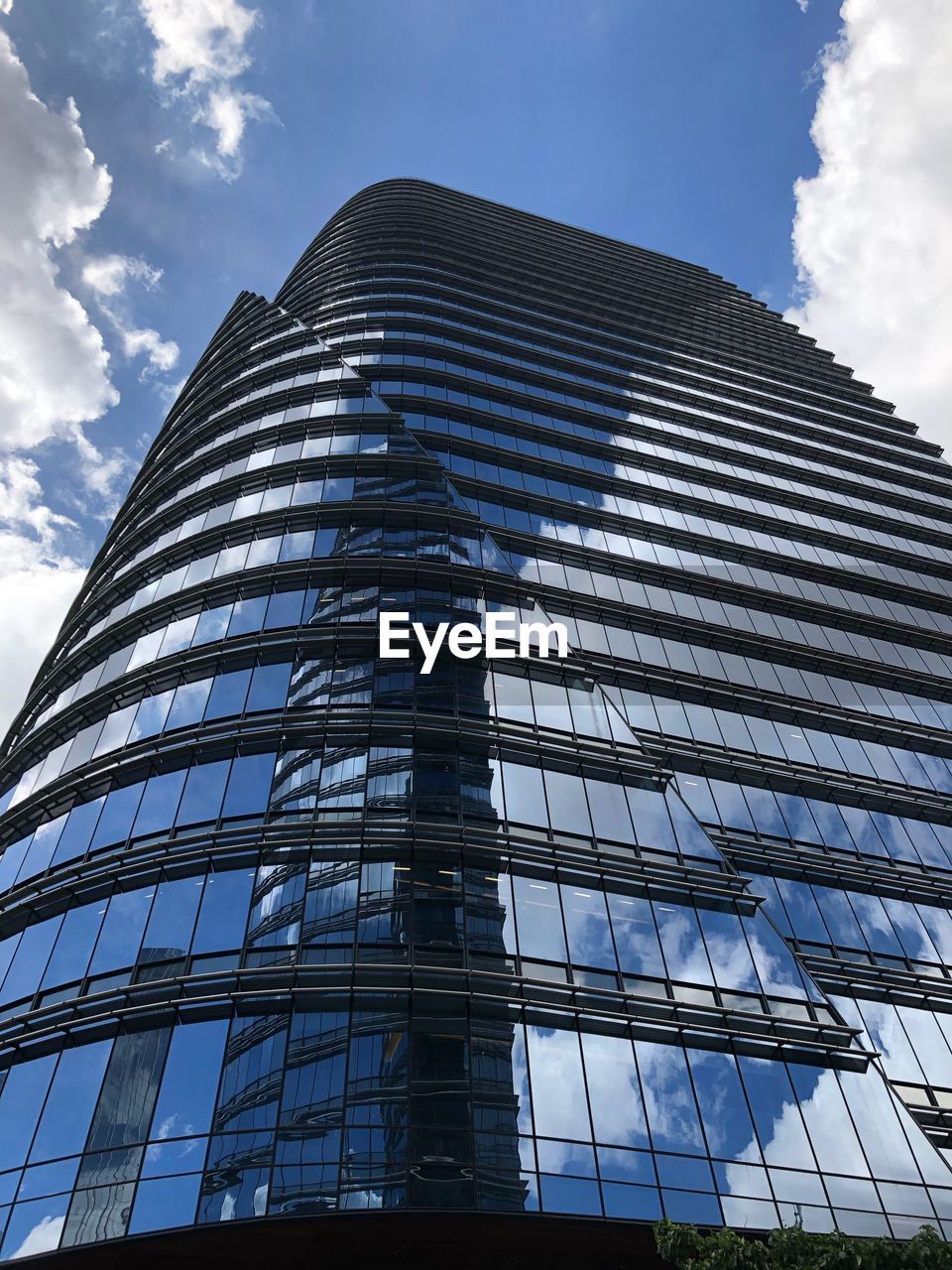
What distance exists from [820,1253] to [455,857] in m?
10.7

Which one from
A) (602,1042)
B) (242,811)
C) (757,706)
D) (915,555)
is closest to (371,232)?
(915,555)

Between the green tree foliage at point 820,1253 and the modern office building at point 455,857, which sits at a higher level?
the modern office building at point 455,857

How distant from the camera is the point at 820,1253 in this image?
11.2m

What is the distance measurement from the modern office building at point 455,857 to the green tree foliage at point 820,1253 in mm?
5104

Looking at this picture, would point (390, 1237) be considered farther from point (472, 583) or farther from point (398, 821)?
point (472, 583)

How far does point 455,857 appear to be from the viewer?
2056 centimetres

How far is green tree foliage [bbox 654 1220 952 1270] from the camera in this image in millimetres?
10953

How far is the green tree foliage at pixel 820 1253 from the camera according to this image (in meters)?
11.0

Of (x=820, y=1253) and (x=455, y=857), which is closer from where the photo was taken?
(x=820, y=1253)

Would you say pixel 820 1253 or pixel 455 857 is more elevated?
pixel 455 857

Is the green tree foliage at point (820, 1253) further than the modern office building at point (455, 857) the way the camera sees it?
No

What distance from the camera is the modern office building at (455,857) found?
53.1 ft

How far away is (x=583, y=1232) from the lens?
15.9m

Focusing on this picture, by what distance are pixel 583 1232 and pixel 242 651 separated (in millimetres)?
15915
